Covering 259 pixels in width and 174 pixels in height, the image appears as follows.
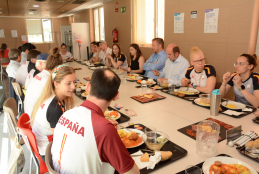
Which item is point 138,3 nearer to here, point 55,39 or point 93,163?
point 93,163

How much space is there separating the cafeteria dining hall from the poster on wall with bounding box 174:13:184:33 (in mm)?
24

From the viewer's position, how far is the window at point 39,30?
12.6 meters

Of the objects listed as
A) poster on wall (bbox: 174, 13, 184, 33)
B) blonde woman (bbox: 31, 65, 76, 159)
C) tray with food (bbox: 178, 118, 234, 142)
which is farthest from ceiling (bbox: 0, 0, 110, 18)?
tray with food (bbox: 178, 118, 234, 142)

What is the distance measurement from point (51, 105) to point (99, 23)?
8.51 meters

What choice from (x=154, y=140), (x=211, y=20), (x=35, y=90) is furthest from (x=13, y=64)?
(x=211, y=20)

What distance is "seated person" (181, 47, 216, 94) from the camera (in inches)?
108

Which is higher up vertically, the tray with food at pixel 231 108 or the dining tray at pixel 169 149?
the tray with food at pixel 231 108

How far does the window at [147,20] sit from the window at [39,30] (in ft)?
28.1

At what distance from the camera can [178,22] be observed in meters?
4.84

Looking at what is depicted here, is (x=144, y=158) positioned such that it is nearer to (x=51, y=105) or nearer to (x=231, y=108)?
(x=51, y=105)

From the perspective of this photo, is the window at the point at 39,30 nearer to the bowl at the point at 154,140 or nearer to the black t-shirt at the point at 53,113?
the black t-shirt at the point at 53,113

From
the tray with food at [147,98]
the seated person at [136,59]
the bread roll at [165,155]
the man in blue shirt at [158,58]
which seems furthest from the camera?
the seated person at [136,59]

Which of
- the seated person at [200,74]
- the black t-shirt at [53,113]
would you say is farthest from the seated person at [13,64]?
the seated person at [200,74]

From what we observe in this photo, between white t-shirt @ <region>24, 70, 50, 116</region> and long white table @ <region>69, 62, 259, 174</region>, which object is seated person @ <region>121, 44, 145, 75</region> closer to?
long white table @ <region>69, 62, 259, 174</region>
